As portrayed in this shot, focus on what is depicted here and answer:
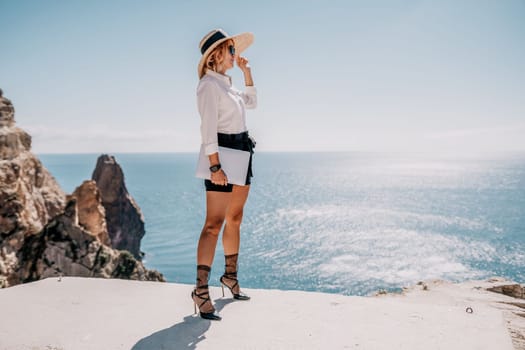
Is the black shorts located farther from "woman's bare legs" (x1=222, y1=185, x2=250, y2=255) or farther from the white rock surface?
the white rock surface

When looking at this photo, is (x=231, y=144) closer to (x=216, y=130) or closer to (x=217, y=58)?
(x=216, y=130)

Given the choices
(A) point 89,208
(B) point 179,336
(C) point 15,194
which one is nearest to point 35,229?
(C) point 15,194

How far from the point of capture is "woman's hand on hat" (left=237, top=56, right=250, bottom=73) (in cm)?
439

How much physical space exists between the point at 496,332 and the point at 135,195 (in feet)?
472

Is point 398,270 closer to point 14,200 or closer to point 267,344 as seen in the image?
point 14,200

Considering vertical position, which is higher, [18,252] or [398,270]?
[18,252]

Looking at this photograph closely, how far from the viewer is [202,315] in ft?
12.0

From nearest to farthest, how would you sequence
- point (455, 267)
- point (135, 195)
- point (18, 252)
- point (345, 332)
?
1. point (345, 332)
2. point (18, 252)
3. point (455, 267)
4. point (135, 195)

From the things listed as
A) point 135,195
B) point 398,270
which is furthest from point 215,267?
point 135,195

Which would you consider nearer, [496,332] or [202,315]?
[496,332]

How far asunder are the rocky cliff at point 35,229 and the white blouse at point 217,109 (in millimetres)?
12714

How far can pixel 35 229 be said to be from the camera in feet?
52.4

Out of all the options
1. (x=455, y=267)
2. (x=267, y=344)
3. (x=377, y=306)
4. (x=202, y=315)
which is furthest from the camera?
(x=455, y=267)

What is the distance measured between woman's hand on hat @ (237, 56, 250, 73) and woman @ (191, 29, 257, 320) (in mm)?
249
